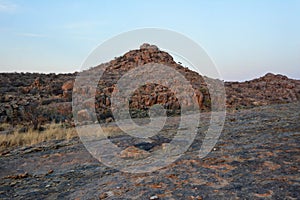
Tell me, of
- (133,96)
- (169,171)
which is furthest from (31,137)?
(133,96)

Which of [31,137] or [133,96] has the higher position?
[133,96]

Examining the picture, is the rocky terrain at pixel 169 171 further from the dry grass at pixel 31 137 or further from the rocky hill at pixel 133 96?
the rocky hill at pixel 133 96

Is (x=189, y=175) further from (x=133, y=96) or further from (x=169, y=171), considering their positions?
(x=133, y=96)

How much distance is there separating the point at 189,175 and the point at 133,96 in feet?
42.8

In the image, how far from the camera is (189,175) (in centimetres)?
365

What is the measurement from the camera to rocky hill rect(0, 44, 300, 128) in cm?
1377

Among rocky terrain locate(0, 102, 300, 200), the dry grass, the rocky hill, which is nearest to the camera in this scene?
rocky terrain locate(0, 102, 300, 200)

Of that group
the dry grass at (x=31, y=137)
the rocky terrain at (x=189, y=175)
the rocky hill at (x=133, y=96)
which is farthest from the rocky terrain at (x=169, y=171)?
the rocky hill at (x=133, y=96)

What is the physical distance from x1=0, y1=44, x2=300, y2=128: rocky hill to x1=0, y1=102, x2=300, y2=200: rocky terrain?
5.74 meters

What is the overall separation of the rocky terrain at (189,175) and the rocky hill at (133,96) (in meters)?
5.74

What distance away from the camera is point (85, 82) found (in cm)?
1873

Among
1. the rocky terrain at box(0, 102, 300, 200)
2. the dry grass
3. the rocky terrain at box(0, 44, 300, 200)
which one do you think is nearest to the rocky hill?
the dry grass

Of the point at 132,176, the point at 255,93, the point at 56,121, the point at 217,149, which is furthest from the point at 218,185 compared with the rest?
the point at 255,93

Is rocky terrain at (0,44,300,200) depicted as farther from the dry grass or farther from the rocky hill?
the rocky hill
